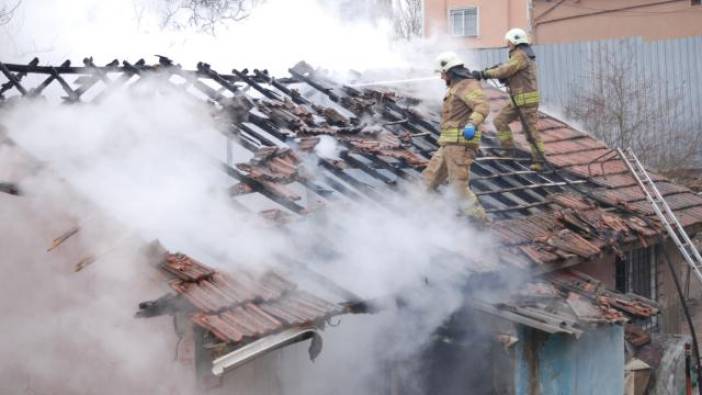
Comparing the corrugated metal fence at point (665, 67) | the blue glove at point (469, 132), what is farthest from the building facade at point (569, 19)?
the blue glove at point (469, 132)

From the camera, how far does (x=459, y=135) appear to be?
8133 mm

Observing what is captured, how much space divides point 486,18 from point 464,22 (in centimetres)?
71

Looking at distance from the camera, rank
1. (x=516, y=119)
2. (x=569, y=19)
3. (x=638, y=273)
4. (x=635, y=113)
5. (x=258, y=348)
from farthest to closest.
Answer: (x=569, y=19) → (x=635, y=113) → (x=638, y=273) → (x=516, y=119) → (x=258, y=348)

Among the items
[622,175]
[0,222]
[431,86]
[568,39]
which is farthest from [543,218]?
[568,39]

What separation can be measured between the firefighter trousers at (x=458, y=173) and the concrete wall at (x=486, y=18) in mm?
16318

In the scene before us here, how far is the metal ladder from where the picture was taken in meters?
9.45

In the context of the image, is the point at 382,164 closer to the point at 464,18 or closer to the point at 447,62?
the point at 447,62

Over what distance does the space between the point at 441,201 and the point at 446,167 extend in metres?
0.34

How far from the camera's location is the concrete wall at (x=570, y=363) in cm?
756

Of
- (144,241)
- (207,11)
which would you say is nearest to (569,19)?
(207,11)

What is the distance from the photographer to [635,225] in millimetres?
9609

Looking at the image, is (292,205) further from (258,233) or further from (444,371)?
(444,371)

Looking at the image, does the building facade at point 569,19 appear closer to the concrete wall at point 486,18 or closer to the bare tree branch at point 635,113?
the concrete wall at point 486,18

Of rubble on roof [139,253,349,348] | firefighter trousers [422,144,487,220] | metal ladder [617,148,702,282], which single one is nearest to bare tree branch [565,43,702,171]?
metal ladder [617,148,702,282]
